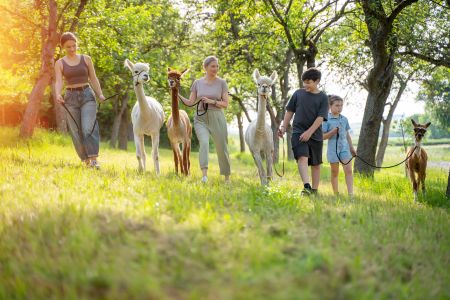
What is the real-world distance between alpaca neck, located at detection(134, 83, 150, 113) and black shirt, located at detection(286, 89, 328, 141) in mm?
2961

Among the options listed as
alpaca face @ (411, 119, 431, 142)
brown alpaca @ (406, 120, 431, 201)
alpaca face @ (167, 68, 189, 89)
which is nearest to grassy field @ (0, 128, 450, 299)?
alpaca face @ (167, 68, 189, 89)

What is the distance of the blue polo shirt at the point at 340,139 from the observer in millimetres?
7445

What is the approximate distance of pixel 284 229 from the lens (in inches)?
157

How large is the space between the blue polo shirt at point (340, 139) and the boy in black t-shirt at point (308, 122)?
0.61 meters

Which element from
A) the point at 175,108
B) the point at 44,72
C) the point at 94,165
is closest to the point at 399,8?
the point at 175,108

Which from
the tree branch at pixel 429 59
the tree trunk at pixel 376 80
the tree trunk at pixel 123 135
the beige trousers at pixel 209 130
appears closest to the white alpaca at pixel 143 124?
the beige trousers at pixel 209 130

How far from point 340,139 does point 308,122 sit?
985mm

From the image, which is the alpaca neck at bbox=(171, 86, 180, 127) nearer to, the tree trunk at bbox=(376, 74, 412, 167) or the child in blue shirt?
the child in blue shirt

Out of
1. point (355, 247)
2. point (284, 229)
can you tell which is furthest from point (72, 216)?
point (355, 247)

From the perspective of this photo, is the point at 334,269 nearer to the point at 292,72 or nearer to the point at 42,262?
the point at 42,262

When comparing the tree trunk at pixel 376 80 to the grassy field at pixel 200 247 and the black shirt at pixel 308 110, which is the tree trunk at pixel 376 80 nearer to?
the black shirt at pixel 308 110

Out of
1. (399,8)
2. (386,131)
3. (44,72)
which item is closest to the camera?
(399,8)

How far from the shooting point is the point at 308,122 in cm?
684

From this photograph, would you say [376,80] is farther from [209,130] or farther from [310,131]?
[209,130]
